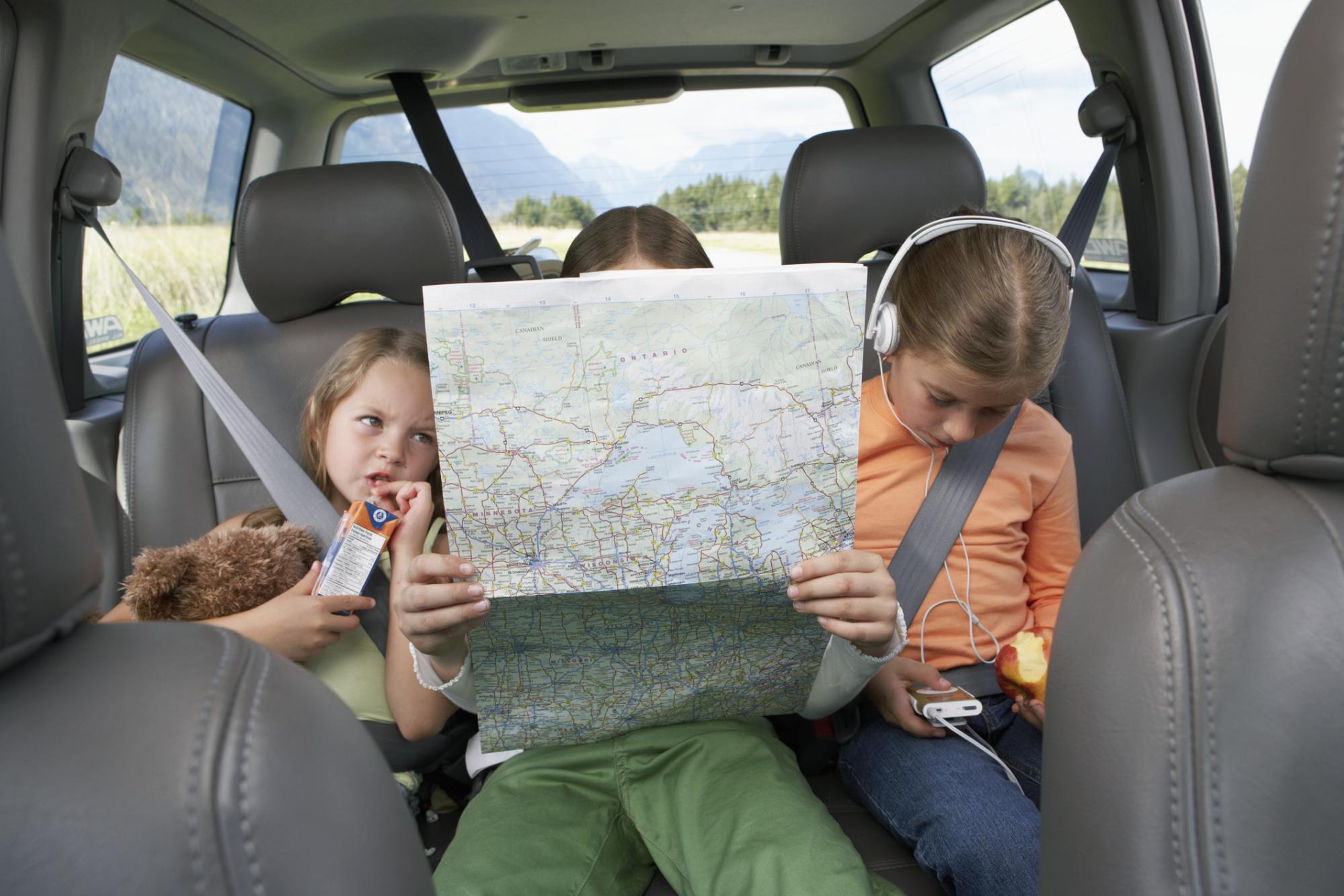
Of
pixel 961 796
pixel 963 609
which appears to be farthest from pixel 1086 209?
pixel 961 796

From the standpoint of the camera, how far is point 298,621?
4.06 ft

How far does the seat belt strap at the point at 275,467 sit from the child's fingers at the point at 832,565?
72cm

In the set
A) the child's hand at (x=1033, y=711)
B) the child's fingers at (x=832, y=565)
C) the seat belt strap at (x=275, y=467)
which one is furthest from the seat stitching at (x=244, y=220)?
the child's hand at (x=1033, y=711)

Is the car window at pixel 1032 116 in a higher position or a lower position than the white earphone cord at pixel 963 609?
higher

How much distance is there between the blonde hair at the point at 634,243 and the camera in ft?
4.78

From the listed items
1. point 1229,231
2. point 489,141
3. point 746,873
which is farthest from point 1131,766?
point 489,141

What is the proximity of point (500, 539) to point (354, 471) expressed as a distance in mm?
607

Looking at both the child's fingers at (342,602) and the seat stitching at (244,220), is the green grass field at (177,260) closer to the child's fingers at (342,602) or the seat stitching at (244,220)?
the seat stitching at (244,220)

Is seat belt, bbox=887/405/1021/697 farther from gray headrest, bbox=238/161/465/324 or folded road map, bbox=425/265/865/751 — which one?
gray headrest, bbox=238/161/465/324

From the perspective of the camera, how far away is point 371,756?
646mm

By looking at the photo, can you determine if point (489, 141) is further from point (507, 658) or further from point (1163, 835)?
point (1163, 835)

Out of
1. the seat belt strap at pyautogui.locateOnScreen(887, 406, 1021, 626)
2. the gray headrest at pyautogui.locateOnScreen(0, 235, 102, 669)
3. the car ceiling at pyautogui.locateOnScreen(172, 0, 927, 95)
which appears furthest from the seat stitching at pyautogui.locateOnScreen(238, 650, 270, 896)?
the car ceiling at pyautogui.locateOnScreen(172, 0, 927, 95)

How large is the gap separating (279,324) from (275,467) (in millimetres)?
480

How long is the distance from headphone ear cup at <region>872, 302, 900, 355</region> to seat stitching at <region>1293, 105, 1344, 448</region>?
0.61 meters
